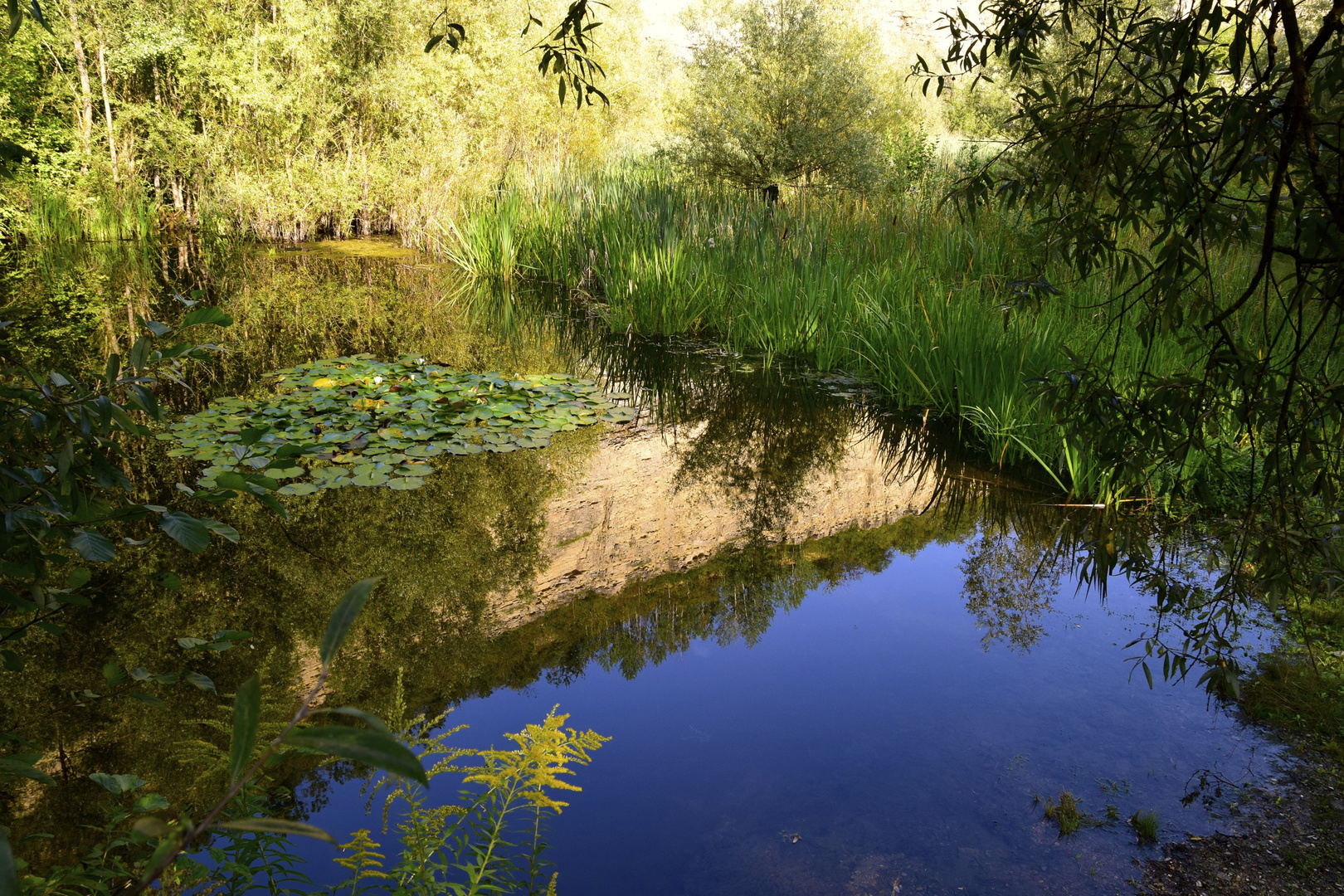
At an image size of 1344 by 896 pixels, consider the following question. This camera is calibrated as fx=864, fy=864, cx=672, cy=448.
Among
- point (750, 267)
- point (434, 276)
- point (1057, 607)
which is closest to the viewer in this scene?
point (1057, 607)

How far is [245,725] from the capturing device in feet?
1.75

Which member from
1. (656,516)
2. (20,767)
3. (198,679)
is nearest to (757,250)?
(656,516)

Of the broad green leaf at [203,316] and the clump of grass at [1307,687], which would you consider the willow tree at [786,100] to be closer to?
the clump of grass at [1307,687]

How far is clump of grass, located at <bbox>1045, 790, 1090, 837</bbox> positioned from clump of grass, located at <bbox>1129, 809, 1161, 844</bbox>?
0.37ft

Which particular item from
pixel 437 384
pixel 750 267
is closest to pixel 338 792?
pixel 437 384

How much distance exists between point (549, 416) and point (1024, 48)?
11.9 ft

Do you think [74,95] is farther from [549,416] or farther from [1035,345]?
[1035,345]

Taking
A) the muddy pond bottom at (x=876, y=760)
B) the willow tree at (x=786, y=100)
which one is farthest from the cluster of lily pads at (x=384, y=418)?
the willow tree at (x=786, y=100)

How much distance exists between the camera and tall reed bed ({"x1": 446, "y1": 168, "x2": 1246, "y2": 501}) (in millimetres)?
4727

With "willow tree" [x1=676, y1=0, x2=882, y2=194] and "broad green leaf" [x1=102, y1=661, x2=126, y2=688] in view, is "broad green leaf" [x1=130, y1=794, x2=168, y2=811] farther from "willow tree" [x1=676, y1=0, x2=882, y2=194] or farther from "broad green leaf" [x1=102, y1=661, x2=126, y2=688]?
"willow tree" [x1=676, y1=0, x2=882, y2=194]

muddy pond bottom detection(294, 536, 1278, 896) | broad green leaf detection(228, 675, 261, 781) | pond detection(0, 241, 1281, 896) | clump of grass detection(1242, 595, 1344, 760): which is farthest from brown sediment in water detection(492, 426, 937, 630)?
broad green leaf detection(228, 675, 261, 781)

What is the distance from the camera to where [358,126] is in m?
13.0

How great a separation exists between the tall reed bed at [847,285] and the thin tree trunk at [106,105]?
4.84 meters

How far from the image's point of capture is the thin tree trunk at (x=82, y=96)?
1084cm
